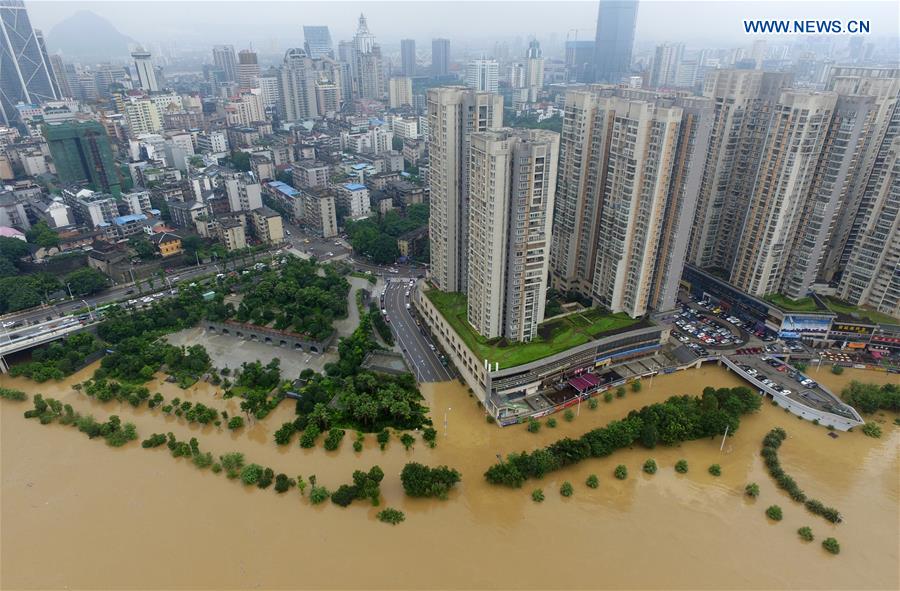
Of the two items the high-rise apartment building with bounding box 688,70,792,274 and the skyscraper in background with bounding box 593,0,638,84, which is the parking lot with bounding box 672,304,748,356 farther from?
the skyscraper in background with bounding box 593,0,638,84

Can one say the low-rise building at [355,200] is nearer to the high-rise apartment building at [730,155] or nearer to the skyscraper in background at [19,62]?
the high-rise apartment building at [730,155]

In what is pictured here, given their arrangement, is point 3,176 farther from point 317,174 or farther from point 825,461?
point 825,461

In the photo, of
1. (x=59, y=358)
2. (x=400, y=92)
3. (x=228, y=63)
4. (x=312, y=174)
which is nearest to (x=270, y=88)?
(x=400, y=92)

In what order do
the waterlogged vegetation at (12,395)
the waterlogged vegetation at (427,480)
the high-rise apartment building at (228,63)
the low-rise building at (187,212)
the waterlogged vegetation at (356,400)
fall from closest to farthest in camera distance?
the waterlogged vegetation at (427,480) → the waterlogged vegetation at (356,400) → the waterlogged vegetation at (12,395) → the low-rise building at (187,212) → the high-rise apartment building at (228,63)

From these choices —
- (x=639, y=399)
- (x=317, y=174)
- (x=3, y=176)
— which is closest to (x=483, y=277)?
(x=639, y=399)

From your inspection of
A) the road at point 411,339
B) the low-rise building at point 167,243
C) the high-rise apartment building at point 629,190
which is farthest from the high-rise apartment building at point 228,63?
the high-rise apartment building at point 629,190

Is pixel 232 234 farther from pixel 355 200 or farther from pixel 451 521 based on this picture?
pixel 451 521

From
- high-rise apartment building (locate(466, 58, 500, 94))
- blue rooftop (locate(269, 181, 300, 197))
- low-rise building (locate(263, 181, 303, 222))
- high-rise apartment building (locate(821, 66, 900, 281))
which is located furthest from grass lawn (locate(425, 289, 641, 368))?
high-rise apartment building (locate(466, 58, 500, 94))
